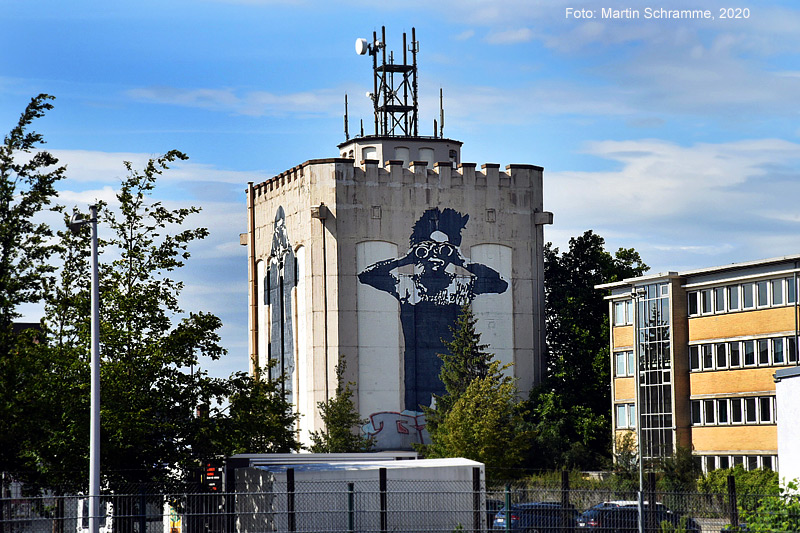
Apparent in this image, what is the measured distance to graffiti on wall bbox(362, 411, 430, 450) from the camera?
7394 centimetres

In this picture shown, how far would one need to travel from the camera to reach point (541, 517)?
1128 inches

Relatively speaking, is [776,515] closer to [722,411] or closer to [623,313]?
[722,411]

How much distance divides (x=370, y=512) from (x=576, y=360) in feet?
174

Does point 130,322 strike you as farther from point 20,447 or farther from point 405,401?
point 405,401

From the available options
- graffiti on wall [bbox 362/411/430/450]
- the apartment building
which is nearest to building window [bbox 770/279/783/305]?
the apartment building

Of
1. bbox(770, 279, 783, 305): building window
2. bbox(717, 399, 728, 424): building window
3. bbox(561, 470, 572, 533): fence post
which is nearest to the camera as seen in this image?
bbox(561, 470, 572, 533): fence post

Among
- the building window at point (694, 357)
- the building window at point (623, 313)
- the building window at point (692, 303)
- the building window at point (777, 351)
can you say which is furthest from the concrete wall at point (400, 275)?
the building window at point (777, 351)

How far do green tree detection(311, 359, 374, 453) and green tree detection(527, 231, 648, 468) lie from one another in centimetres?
1020

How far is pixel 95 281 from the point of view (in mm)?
29141

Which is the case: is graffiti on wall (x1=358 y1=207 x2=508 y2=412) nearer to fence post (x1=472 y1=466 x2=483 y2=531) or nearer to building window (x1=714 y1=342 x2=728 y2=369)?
building window (x1=714 y1=342 x2=728 y2=369)

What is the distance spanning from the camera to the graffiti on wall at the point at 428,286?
249ft

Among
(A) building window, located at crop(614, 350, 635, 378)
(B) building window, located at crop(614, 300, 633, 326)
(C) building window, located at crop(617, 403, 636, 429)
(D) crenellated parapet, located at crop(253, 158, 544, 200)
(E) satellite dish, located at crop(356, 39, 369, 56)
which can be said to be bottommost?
(C) building window, located at crop(617, 403, 636, 429)

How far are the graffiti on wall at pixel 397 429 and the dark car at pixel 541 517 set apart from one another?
140 ft

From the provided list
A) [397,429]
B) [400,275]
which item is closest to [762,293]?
[400,275]
